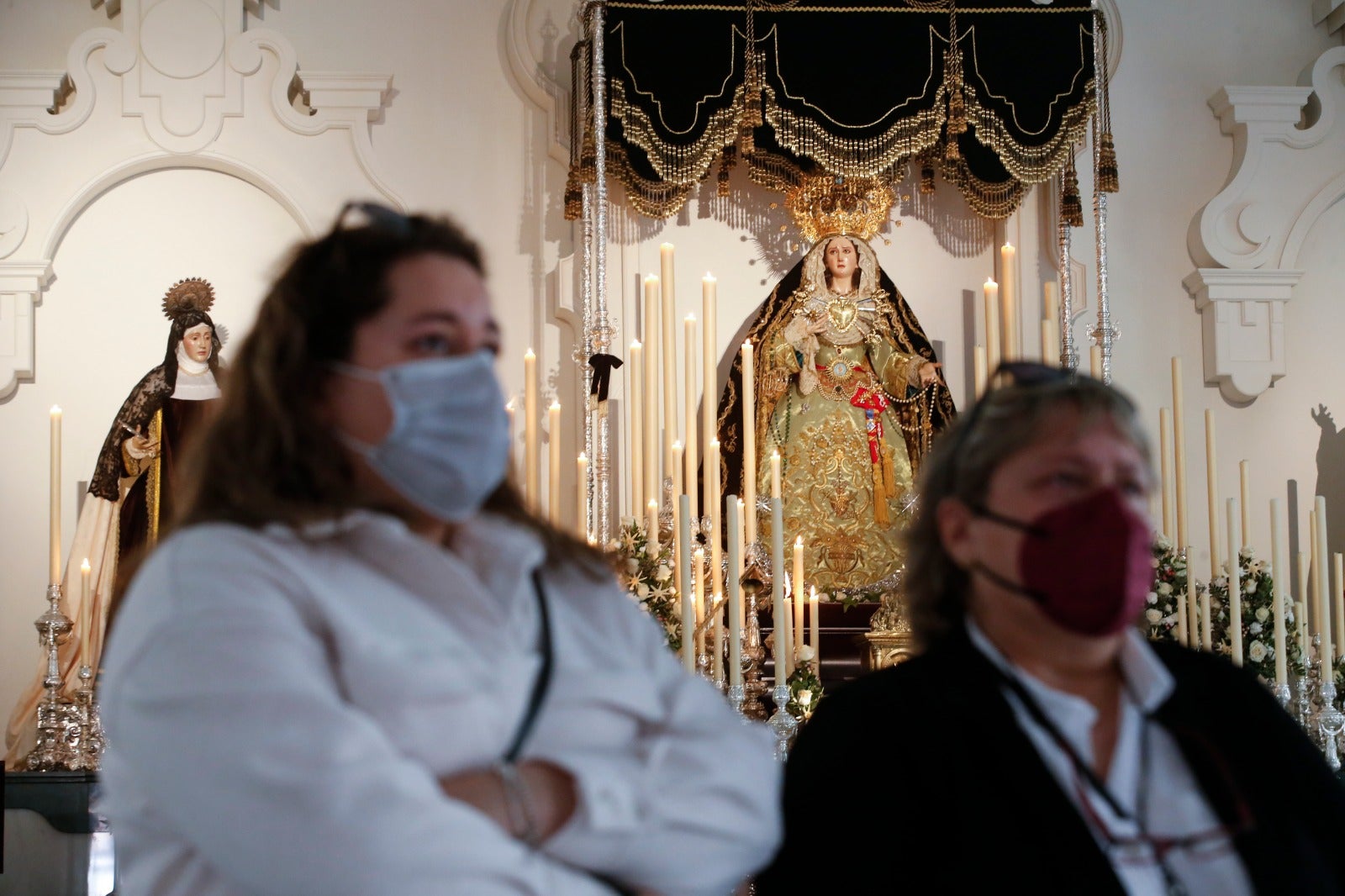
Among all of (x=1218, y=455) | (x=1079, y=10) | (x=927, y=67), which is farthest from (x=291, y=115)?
(x=1218, y=455)

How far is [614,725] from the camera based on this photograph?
1482 mm

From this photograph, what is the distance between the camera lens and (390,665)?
1361 millimetres

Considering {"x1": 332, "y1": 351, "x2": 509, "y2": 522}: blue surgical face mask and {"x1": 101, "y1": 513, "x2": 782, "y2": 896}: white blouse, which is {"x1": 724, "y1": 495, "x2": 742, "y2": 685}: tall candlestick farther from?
{"x1": 332, "y1": 351, "x2": 509, "y2": 522}: blue surgical face mask

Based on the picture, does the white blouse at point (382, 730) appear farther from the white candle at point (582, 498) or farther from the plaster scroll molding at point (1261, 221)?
the plaster scroll molding at point (1261, 221)

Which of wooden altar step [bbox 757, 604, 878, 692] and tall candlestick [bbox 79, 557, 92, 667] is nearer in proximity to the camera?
tall candlestick [bbox 79, 557, 92, 667]

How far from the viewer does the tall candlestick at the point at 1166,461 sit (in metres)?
5.31

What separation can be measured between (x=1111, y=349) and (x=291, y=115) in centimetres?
331

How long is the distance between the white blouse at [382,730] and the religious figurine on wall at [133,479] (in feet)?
13.2

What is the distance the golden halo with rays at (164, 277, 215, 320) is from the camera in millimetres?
5523

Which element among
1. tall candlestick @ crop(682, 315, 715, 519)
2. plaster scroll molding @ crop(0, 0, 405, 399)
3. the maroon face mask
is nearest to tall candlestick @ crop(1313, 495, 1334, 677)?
tall candlestick @ crop(682, 315, 715, 519)

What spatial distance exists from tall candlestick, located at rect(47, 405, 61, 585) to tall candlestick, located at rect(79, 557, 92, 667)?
0.27 feet

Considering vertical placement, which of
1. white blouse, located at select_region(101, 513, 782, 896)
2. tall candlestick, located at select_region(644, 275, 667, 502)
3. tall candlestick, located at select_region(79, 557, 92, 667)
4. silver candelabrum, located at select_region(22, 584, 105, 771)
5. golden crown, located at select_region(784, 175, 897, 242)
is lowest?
silver candelabrum, located at select_region(22, 584, 105, 771)

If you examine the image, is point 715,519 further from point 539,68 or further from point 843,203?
point 539,68

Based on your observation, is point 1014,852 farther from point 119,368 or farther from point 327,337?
point 119,368
